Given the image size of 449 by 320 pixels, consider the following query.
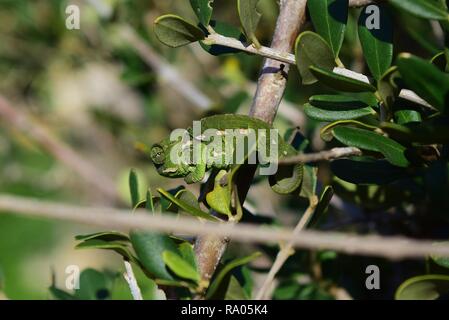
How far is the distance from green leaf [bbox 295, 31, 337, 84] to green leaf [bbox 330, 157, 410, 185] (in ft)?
0.43

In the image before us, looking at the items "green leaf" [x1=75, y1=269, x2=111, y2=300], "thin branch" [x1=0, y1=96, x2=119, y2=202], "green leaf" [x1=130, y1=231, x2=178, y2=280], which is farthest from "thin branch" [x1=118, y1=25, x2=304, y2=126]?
"green leaf" [x1=130, y1=231, x2=178, y2=280]

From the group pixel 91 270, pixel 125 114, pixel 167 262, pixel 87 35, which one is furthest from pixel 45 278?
pixel 167 262

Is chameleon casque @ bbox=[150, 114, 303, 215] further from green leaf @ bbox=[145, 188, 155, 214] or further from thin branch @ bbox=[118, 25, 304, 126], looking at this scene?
thin branch @ bbox=[118, 25, 304, 126]

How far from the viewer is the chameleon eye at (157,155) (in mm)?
863

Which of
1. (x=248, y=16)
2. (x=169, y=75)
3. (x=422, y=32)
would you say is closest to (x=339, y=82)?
(x=248, y=16)

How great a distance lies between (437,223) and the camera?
46.4 inches

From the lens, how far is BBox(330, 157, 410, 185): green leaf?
82cm

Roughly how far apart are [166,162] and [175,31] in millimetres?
180

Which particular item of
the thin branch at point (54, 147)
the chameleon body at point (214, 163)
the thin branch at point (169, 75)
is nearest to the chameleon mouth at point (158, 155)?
the chameleon body at point (214, 163)

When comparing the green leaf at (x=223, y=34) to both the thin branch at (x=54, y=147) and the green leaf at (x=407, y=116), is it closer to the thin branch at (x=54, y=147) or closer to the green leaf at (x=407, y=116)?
the green leaf at (x=407, y=116)

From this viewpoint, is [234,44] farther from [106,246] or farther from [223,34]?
[106,246]

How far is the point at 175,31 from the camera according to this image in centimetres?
81
